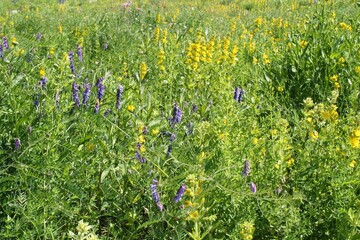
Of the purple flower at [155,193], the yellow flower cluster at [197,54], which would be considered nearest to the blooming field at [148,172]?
the purple flower at [155,193]

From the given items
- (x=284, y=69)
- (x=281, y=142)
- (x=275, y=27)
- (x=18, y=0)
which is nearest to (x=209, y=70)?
(x=284, y=69)

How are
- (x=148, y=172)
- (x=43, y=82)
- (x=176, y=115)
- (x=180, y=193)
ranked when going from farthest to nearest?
(x=176, y=115) < (x=43, y=82) < (x=148, y=172) < (x=180, y=193)

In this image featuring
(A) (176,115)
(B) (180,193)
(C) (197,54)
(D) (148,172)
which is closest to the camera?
(B) (180,193)

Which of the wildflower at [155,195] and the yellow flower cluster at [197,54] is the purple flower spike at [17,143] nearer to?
the wildflower at [155,195]

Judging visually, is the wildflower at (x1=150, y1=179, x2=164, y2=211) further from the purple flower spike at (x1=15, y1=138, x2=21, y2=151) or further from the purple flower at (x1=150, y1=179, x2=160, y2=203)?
the purple flower spike at (x1=15, y1=138, x2=21, y2=151)

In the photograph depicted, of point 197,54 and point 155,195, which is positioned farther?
point 197,54

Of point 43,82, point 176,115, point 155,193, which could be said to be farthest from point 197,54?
point 155,193

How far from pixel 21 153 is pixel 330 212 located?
1337 millimetres

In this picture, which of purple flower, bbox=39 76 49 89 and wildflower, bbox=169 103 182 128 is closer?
purple flower, bbox=39 76 49 89

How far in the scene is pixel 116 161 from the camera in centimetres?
200

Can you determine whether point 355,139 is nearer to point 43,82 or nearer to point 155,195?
point 155,195

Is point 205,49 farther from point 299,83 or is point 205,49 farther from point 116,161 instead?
point 116,161

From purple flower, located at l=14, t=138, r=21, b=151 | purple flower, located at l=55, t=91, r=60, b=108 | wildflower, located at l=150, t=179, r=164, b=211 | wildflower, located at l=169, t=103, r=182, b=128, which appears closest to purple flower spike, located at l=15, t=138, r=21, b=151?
purple flower, located at l=14, t=138, r=21, b=151

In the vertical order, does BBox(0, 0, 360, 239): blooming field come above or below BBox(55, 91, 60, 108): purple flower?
below
